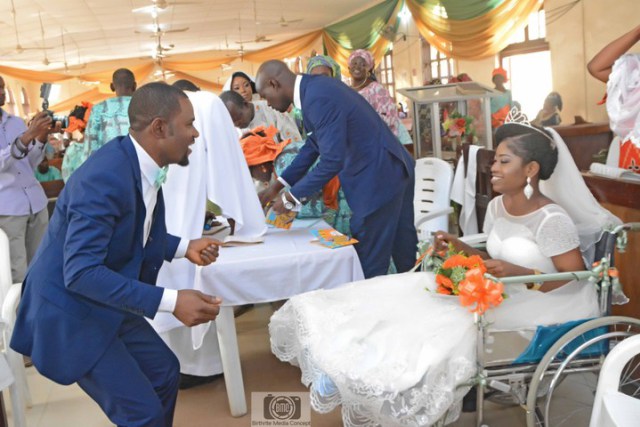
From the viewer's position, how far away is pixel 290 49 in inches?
701

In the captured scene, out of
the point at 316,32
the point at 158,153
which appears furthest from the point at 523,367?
the point at 316,32

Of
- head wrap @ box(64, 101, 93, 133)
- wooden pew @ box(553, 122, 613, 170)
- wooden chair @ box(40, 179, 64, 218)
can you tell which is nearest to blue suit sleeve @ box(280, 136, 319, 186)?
head wrap @ box(64, 101, 93, 133)

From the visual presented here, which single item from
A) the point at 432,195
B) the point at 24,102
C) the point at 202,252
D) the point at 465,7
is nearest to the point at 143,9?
the point at 465,7

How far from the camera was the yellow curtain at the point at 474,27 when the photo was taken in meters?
8.30

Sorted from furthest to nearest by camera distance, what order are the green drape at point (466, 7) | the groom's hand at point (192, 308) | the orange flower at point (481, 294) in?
the green drape at point (466, 7) < the orange flower at point (481, 294) < the groom's hand at point (192, 308)

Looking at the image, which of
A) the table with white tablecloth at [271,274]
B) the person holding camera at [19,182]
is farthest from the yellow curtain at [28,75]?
the table with white tablecloth at [271,274]

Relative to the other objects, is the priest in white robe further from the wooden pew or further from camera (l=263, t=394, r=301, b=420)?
the wooden pew

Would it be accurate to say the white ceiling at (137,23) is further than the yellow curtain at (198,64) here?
No

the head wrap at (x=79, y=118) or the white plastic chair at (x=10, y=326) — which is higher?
the head wrap at (x=79, y=118)

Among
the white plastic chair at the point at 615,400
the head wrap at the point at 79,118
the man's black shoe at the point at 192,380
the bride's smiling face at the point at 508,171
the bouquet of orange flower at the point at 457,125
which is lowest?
the man's black shoe at the point at 192,380

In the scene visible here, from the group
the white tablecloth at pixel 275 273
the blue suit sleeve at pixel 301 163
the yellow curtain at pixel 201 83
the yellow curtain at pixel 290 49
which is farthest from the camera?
the yellow curtain at pixel 201 83

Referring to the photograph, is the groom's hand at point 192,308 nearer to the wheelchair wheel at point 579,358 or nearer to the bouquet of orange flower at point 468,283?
the bouquet of orange flower at point 468,283

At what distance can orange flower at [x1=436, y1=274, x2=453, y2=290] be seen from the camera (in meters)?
2.41

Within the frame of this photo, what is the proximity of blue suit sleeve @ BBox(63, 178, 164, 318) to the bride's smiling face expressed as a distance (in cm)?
144
